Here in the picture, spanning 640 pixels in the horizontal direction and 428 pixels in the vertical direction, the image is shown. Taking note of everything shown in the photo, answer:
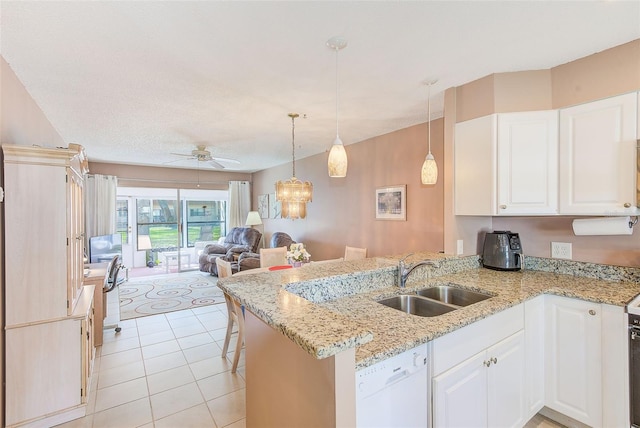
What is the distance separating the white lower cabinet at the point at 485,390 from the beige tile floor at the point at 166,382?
52 centimetres

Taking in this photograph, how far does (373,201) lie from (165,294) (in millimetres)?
3976

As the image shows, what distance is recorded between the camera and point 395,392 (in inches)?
46.0

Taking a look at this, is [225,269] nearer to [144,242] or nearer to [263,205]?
[263,205]

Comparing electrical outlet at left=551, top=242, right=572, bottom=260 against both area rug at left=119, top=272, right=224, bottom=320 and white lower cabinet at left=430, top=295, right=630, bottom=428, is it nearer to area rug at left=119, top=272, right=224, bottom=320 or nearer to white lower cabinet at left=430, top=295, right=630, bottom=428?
white lower cabinet at left=430, top=295, right=630, bottom=428

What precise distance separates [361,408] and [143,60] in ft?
8.09

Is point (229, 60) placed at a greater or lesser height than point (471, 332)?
greater

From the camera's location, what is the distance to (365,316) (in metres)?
1.49

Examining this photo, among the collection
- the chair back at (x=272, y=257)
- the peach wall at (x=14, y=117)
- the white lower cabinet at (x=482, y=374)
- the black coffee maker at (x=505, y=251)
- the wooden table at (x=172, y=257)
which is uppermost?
the peach wall at (x=14, y=117)

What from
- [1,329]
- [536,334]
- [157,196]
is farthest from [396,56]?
[157,196]

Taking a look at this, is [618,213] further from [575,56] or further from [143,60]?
[143,60]

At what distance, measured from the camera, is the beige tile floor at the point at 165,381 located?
2.08 meters

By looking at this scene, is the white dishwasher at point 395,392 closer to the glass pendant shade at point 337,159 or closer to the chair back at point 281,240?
the glass pendant shade at point 337,159

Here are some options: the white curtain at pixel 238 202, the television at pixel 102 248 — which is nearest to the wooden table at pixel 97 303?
the television at pixel 102 248

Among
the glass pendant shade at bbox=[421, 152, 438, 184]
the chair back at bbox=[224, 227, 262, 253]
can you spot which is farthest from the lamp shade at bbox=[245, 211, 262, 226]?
the glass pendant shade at bbox=[421, 152, 438, 184]
